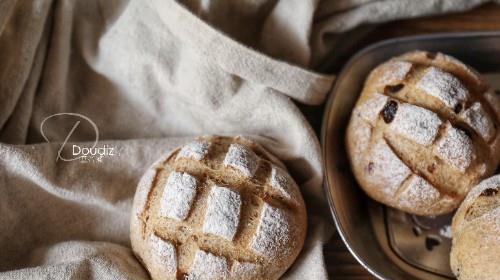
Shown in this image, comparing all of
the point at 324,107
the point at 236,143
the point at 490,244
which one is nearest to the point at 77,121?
the point at 236,143

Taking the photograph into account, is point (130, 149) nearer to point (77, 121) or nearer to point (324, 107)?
point (77, 121)

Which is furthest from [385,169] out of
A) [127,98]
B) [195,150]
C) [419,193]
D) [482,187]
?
[127,98]

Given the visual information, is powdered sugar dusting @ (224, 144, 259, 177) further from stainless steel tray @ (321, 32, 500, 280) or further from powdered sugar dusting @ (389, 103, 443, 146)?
powdered sugar dusting @ (389, 103, 443, 146)

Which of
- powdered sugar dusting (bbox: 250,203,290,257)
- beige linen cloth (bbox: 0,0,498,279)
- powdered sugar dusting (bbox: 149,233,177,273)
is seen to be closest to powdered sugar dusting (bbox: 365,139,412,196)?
beige linen cloth (bbox: 0,0,498,279)

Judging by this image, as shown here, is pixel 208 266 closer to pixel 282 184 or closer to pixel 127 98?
pixel 282 184

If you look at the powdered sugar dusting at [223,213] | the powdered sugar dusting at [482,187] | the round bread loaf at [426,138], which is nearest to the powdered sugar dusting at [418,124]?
the round bread loaf at [426,138]
